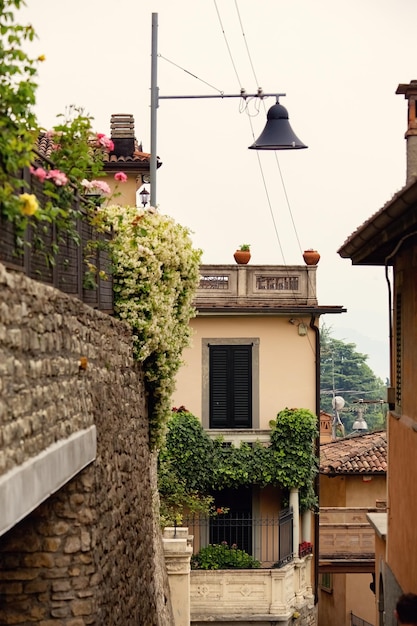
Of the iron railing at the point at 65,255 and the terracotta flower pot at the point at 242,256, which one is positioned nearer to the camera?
the iron railing at the point at 65,255

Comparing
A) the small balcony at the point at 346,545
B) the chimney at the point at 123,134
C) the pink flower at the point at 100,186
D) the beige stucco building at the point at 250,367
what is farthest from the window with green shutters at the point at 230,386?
the pink flower at the point at 100,186

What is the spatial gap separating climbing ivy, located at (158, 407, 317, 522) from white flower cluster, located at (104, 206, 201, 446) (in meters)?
14.9

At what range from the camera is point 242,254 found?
1298 inches

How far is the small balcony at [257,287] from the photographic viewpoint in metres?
32.9

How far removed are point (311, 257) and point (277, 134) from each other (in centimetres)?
1359

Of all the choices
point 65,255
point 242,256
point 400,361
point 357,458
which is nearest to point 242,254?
point 242,256

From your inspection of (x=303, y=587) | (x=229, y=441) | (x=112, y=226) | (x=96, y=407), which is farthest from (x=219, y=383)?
(x=96, y=407)

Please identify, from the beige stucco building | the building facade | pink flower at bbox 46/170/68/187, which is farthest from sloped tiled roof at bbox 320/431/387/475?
pink flower at bbox 46/170/68/187

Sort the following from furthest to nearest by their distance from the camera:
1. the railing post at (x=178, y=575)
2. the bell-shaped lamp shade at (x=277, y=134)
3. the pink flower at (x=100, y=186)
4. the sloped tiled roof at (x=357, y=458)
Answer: the sloped tiled roof at (x=357, y=458), the railing post at (x=178, y=575), the bell-shaped lamp shade at (x=277, y=134), the pink flower at (x=100, y=186)

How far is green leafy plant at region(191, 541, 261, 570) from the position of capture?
31531 millimetres

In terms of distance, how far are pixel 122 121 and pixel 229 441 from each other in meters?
7.52

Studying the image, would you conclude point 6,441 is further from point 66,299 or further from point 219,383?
point 219,383

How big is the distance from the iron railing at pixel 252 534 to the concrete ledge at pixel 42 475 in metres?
21.7

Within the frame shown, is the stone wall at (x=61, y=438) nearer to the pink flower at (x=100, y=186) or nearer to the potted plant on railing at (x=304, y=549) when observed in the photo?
the pink flower at (x=100, y=186)
